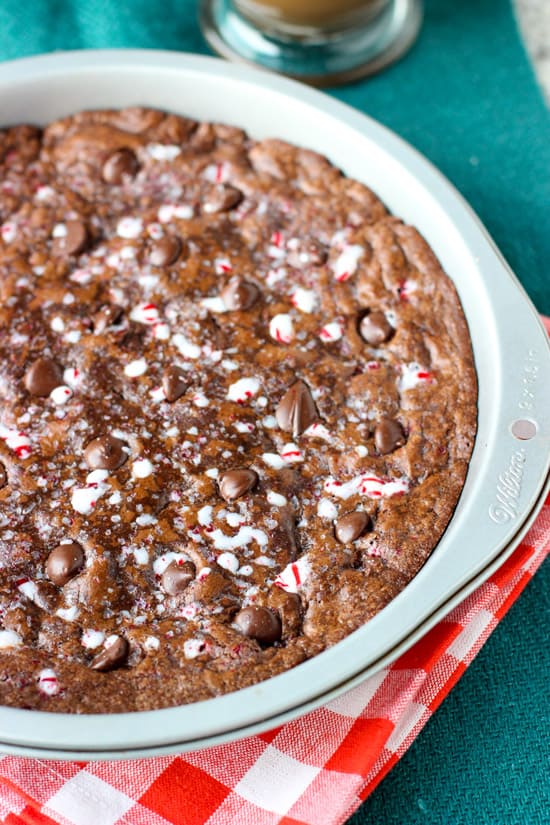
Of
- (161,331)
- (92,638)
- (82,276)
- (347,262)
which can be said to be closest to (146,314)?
(161,331)

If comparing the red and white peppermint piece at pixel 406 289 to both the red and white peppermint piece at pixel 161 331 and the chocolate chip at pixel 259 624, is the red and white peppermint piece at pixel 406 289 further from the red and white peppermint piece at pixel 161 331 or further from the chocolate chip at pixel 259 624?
the chocolate chip at pixel 259 624

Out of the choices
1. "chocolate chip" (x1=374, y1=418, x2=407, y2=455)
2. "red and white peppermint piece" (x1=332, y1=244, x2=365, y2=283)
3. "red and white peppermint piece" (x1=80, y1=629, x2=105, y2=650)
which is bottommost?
"red and white peppermint piece" (x1=80, y1=629, x2=105, y2=650)

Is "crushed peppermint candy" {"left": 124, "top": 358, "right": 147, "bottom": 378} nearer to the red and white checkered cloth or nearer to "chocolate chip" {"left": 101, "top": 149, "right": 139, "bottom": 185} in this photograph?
"chocolate chip" {"left": 101, "top": 149, "right": 139, "bottom": 185}

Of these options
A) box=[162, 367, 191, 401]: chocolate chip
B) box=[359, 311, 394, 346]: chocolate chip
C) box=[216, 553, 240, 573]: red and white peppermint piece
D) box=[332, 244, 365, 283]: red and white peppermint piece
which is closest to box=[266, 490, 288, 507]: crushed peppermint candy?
box=[216, 553, 240, 573]: red and white peppermint piece

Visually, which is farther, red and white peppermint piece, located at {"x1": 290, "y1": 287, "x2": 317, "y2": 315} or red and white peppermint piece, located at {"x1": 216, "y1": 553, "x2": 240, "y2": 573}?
red and white peppermint piece, located at {"x1": 290, "y1": 287, "x2": 317, "y2": 315}

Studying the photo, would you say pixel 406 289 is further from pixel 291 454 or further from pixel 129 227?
pixel 129 227

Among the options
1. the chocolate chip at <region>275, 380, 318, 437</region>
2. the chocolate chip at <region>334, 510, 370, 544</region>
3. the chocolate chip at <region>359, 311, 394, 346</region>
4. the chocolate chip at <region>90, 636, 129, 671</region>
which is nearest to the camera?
the chocolate chip at <region>90, 636, 129, 671</region>

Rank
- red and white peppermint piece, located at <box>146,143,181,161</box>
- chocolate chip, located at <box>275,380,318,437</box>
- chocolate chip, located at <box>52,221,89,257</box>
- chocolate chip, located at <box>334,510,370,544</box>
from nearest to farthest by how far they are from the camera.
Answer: chocolate chip, located at <box>334,510,370,544</box> < chocolate chip, located at <box>275,380,318,437</box> < chocolate chip, located at <box>52,221,89,257</box> < red and white peppermint piece, located at <box>146,143,181,161</box>
